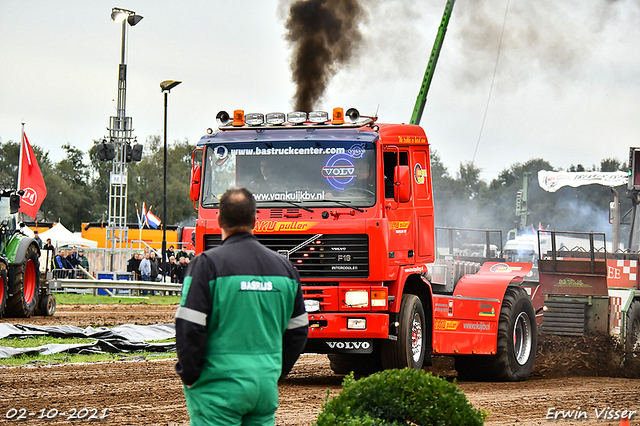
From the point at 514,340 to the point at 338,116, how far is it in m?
4.22

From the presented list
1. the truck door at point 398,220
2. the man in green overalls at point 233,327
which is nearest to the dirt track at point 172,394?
the truck door at point 398,220

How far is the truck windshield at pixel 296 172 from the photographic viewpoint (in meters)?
10.6

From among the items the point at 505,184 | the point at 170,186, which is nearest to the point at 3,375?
the point at 170,186

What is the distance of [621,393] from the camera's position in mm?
10547

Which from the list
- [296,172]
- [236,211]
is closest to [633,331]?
[296,172]

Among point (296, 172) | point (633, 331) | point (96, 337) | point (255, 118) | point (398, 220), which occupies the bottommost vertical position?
point (96, 337)

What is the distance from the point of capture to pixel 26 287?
2103cm

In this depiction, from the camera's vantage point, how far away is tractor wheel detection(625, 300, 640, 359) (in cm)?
1311

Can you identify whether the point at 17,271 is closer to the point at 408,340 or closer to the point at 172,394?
the point at 172,394

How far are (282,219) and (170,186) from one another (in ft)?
252

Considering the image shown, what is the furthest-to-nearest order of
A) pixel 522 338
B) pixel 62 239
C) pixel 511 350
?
pixel 62 239, pixel 522 338, pixel 511 350

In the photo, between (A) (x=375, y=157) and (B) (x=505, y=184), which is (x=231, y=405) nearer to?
(A) (x=375, y=157)

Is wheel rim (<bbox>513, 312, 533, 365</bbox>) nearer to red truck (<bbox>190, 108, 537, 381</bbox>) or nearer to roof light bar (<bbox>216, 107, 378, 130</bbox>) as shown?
red truck (<bbox>190, 108, 537, 381</bbox>)

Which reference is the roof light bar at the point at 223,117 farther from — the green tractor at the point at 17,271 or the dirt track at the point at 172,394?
the green tractor at the point at 17,271
